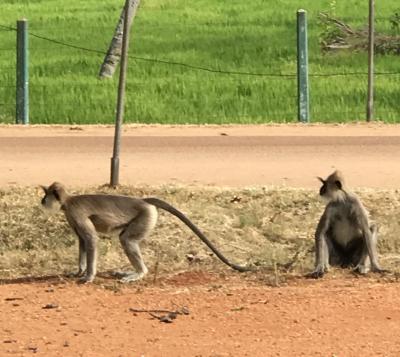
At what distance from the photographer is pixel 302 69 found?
19.3 meters

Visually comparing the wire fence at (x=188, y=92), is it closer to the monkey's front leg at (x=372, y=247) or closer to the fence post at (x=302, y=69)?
the fence post at (x=302, y=69)

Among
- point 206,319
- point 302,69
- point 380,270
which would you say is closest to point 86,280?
point 206,319

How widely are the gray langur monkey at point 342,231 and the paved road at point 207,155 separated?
2.96m

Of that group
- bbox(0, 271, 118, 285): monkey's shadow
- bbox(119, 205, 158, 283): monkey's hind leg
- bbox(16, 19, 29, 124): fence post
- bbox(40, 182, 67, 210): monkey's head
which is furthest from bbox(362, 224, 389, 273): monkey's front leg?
bbox(16, 19, 29, 124): fence post

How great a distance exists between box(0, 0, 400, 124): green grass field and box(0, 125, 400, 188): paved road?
1948mm

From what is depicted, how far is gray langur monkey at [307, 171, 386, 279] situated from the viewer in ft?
34.2

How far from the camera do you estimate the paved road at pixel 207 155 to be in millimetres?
14086

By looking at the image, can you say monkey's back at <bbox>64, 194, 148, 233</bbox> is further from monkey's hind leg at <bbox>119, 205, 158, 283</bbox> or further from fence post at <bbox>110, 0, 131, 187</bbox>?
fence post at <bbox>110, 0, 131, 187</bbox>

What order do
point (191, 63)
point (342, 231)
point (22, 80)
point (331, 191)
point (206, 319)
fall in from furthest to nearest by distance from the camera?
point (191, 63) < point (22, 80) < point (342, 231) < point (331, 191) < point (206, 319)

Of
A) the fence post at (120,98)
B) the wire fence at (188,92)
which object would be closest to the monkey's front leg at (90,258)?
the fence post at (120,98)

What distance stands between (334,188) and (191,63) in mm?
15727

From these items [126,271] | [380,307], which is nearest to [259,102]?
[126,271]

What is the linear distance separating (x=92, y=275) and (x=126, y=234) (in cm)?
37

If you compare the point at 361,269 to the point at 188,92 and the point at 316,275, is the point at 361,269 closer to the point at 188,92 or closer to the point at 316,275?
the point at 316,275
